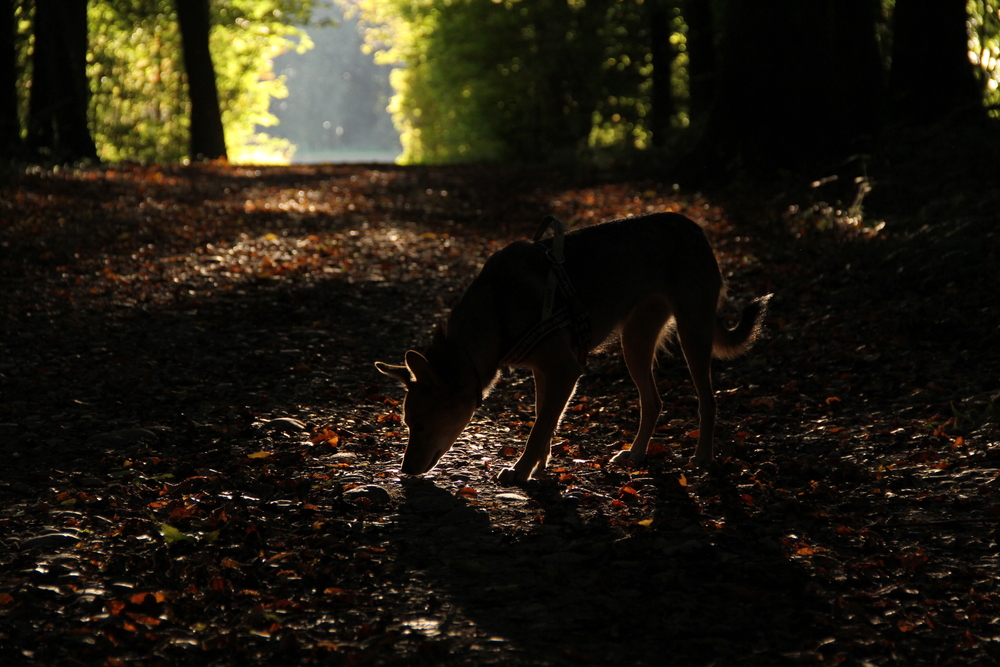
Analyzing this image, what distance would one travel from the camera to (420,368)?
5.11 m

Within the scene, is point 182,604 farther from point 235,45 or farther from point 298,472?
point 235,45

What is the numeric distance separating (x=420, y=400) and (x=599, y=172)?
16446 millimetres

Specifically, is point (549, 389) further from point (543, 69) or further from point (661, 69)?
point (543, 69)

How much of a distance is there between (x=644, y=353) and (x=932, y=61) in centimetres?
1062

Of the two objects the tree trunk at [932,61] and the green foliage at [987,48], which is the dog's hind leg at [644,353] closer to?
the green foliage at [987,48]

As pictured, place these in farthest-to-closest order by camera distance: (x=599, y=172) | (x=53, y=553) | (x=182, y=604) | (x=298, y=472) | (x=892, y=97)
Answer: (x=599, y=172), (x=892, y=97), (x=298, y=472), (x=53, y=553), (x=182, y=604)

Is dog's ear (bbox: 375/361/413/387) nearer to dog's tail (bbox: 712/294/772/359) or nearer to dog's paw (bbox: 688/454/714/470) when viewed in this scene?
dog's paw (bbox: 688/454/714/470)

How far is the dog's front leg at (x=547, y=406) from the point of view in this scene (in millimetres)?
5426

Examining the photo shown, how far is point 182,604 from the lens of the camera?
3.92 metres

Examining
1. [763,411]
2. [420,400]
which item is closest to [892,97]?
[763,411]

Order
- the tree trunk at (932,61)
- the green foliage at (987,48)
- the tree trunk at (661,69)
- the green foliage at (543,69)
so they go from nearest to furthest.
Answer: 1. the green foliage at (987,48)
2. the tree trunk at (932,61)
3. the tree trunk at (661,69)
4. the green foliage at (543,69)

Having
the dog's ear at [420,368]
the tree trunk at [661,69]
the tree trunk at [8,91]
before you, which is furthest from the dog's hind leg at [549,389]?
the tree trunk at [661,69]

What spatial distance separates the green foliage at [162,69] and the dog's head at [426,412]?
24.1 meters

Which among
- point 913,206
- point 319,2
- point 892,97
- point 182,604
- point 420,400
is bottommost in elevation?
point 182,604
